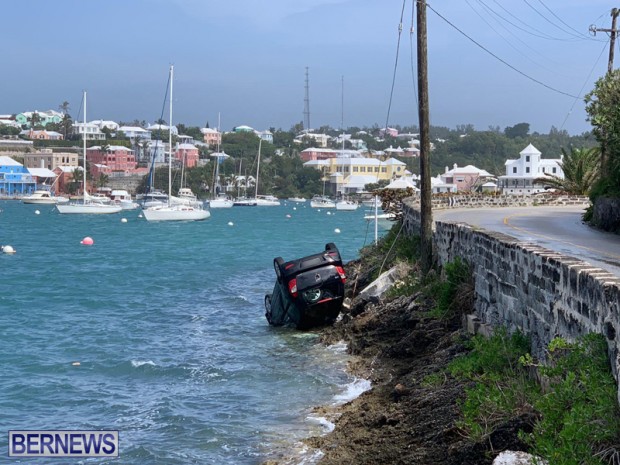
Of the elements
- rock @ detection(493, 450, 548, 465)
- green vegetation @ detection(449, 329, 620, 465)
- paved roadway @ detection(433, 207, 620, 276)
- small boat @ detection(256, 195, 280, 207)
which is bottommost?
small boat @ detection(256, 195, 280, 207)

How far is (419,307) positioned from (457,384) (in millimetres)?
5962

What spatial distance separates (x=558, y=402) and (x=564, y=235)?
16342 millimetres

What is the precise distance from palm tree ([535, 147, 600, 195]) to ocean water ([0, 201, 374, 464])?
723 inches

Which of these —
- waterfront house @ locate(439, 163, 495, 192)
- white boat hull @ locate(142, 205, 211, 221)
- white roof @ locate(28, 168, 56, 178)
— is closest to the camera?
white boat hull @ locate(142, 205, 211, 221)

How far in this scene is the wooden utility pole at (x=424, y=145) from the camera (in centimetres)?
2044

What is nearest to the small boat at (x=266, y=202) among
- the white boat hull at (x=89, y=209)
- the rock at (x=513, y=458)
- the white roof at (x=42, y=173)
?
the white roof at (x=42, y=173)

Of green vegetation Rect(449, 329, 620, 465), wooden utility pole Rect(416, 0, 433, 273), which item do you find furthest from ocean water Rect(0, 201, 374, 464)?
wooden utility pole Rect(416, 0, 433, 273)

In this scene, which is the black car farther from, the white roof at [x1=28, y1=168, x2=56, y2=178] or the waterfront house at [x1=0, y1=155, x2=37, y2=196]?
the white roof at [x1=28, y1=168, x2=56, y2=178]

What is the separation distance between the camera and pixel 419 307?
17.5m

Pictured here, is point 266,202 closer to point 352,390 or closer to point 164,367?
point 164,367

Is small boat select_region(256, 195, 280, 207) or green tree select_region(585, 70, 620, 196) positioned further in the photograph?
small boat select_region(256, 195, 280, 207)

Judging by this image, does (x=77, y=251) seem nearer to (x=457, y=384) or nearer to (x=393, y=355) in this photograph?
(x=393, y=355)

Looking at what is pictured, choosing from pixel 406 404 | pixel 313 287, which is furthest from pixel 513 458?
Answer: pixel 313 287

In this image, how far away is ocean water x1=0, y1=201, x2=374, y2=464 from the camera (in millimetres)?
13047
